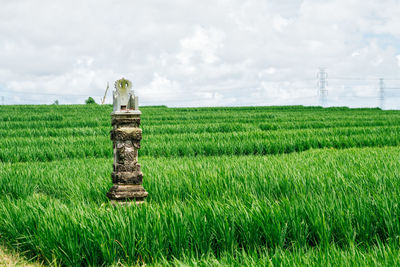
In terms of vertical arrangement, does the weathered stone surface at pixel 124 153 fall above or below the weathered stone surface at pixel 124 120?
below

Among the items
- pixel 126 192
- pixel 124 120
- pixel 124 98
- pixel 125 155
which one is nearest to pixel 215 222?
pixel 126 192

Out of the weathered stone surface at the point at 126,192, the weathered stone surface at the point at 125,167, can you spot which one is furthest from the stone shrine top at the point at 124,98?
the weathered stone surface at the point at 126,192

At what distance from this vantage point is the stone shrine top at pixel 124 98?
3744mm

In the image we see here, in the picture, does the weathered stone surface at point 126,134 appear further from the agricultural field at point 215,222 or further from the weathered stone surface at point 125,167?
the agricultural field at point 215,222

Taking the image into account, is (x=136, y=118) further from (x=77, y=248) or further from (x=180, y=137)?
(x=180, y=137)

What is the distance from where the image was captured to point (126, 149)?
370cm

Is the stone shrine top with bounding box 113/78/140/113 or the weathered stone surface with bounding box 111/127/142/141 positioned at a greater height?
the stone shrine top with bounding box 113/78/140/113

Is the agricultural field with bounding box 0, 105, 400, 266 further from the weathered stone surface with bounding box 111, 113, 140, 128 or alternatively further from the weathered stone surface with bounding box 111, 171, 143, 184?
the weathered stone surface with bounding box 111, 113, 140, 128

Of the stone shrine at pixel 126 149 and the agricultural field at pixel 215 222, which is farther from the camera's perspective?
the stone shrine at pixel 126 149

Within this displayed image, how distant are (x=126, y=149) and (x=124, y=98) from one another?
0.51 meters

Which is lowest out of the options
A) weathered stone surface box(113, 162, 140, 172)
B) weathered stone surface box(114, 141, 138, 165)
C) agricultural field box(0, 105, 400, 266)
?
agricultural field box(0, 105, 400, 266)

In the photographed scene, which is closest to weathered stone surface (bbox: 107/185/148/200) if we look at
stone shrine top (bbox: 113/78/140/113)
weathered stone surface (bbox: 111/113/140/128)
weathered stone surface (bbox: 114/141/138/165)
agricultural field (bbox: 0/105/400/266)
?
agricultural field (bbox: 0/105/400/266)

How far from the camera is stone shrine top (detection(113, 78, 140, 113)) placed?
12.3ft

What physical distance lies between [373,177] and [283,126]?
10.5m
